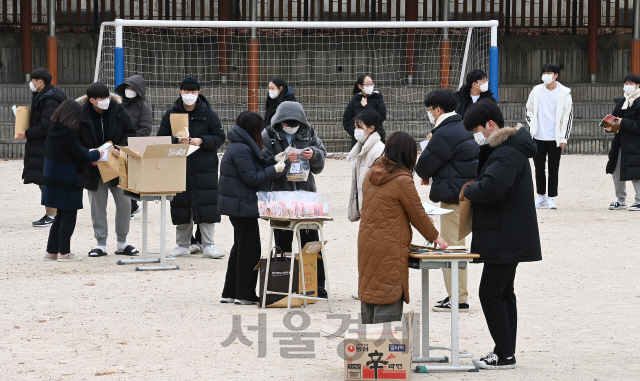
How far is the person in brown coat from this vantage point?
17.4 feet

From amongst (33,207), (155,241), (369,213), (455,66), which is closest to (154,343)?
(369,213)

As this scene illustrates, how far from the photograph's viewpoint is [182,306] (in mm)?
7105

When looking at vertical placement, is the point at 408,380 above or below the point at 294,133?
below

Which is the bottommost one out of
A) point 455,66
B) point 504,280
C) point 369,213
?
point 504,280

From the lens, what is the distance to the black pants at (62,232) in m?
8.77

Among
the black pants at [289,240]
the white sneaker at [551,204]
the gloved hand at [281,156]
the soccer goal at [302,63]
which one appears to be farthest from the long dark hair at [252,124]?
the soccer goal at [302,63]

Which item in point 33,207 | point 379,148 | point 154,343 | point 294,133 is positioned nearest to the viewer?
point 154,343

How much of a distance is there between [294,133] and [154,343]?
221 centimetres

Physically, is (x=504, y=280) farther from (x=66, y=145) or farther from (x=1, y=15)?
(x=1, y=15)

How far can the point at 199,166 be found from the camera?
8914mm

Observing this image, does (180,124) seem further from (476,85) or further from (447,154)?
(447,154)

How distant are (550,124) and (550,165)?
505 millimetres

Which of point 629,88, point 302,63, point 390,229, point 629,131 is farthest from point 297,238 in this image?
point 302,63

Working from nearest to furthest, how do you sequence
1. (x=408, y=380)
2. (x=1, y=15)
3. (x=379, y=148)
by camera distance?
(x=408, y=380), (x=379, y=148), (x=1, y=15)
